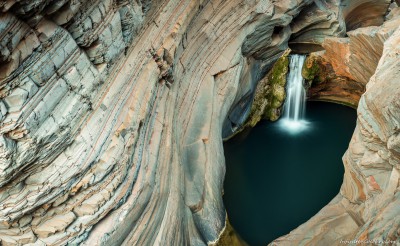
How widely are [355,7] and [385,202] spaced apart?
449 inches

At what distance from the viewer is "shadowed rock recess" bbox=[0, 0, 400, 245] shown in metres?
6.09

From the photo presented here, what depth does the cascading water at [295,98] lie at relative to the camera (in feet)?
49.4

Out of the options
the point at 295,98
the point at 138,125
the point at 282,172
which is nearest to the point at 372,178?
the point at 282,172

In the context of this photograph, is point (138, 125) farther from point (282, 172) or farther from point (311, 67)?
point (311, 67)

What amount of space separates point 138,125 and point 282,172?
621 centimetres

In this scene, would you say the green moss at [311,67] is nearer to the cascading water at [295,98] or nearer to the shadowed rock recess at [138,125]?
the cascading water at [295,98]

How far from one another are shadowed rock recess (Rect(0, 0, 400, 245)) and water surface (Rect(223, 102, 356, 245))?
1075 mm

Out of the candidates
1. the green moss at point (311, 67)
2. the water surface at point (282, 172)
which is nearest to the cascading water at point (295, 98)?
the green moss at point (311, 67)

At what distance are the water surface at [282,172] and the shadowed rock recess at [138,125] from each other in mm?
1075

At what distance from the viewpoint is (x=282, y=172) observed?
12.4 meters

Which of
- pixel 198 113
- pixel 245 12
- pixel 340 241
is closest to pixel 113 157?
pixel 198 113

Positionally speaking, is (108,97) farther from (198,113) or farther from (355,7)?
(355,7)

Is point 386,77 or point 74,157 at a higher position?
point 74,157

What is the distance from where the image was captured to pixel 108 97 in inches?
300
